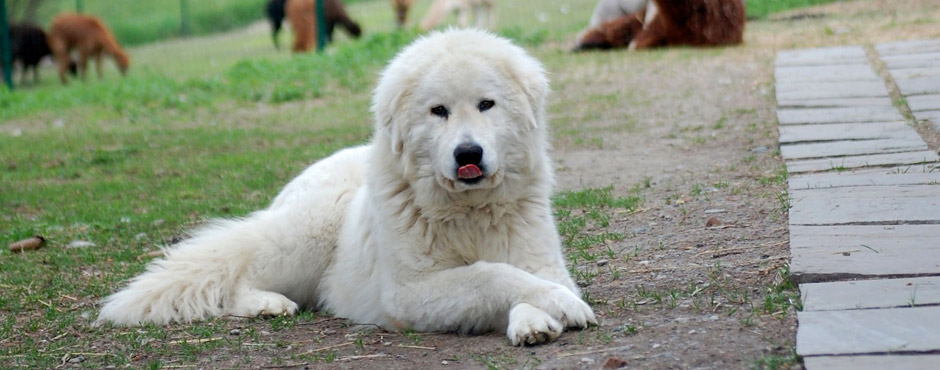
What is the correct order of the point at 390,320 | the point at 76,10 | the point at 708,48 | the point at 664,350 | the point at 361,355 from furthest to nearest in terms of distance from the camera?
the point at 76,10
the point at 708,48
the point at 390,320
the point at 361,355
the point at 664,350

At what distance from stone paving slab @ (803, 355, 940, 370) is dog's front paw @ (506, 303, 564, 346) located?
0.93 meters

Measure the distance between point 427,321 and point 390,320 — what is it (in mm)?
249

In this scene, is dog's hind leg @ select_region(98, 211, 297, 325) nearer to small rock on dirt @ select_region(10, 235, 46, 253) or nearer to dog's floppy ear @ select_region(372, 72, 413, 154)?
dog's floppy ear @ select_region(372, 72, 413, 154)

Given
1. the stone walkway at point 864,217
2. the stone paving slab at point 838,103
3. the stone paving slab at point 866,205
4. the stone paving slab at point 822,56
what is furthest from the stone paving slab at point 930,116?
the stone paving slab at point 822,56

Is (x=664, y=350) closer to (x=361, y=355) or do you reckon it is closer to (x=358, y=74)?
(x=361, y=355)

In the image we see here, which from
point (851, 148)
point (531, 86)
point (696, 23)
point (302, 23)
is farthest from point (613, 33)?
point (531, 86)

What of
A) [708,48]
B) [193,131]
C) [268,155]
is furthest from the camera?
[708,48]

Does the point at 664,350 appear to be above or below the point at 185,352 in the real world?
above

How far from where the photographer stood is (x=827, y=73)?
9.33 m

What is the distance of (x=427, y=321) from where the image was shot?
4121 millimetres

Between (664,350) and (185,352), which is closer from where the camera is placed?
(664,350)

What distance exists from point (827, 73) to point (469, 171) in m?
6.27

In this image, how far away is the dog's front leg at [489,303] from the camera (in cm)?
376

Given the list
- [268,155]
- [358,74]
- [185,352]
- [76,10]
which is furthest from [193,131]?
[76,10]
